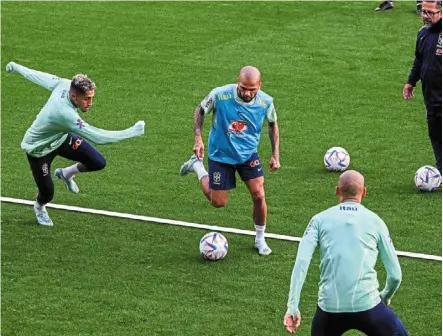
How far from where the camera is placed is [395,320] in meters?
9.04

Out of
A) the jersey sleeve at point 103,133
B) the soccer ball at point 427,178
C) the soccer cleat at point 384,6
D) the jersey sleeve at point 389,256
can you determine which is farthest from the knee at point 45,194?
the soccer cleat at point 384,6

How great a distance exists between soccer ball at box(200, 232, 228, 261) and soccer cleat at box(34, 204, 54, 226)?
7.42 ft

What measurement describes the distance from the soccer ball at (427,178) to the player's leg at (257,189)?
2978 millimetres

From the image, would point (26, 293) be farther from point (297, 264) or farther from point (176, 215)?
point (297, 264)

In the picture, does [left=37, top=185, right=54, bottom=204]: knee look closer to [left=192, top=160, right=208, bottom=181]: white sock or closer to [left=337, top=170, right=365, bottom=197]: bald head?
[left=192, top=160, right=208, bottom=181]: white sock

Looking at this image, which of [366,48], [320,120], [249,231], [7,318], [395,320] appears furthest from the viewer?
[366,48]

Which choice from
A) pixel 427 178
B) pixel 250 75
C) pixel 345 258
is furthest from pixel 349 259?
pixel 427 178

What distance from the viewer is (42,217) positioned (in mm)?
14039

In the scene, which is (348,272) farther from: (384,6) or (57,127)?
(384,6)

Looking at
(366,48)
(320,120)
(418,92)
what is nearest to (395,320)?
(320,120)

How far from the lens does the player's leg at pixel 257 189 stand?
42.7 ft

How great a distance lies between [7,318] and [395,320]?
4319mm

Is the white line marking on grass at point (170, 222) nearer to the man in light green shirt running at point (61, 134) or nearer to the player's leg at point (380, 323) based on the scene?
the man in light green shirt running at point (61, 134)

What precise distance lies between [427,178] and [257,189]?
10.4 feet
